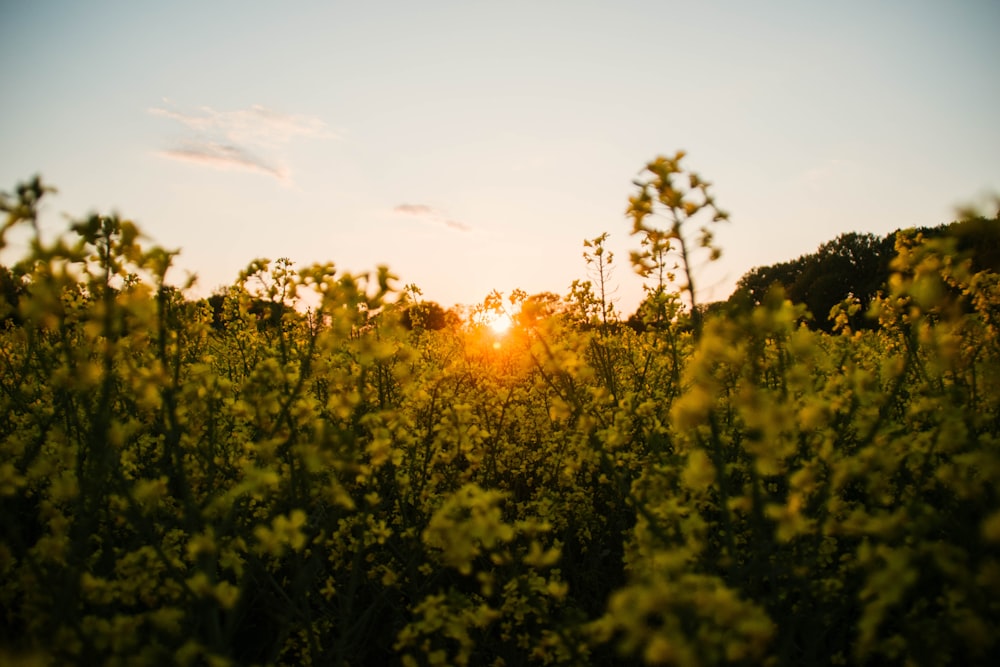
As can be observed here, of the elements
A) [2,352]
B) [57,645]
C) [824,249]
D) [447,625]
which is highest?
[824,249]

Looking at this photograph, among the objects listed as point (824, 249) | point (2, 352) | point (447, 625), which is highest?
point (824, 249)

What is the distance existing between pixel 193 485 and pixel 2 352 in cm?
386

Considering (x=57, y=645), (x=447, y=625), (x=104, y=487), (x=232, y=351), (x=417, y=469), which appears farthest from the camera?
(x=232, y=351)

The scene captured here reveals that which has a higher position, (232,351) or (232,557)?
(232,351)

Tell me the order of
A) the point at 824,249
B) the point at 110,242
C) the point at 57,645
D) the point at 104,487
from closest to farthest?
the point at 57,645 < the point at 110,242 < the point at 104,487 < the point at 824,249

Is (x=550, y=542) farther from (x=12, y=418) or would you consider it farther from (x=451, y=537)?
(x=12, y=418)

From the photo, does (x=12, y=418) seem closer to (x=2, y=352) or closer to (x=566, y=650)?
(x=2, y=352)

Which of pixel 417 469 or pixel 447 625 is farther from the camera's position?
pixel 417 469

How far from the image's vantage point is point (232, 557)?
116 inches

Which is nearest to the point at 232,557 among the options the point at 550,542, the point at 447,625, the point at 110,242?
the point at 447,625

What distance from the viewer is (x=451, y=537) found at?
2283mm

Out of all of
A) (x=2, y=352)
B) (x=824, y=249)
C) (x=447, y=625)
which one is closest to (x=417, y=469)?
(x=447, y=625)

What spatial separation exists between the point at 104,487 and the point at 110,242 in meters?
1.89

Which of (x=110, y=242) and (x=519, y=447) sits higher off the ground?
(x=110, y=242)
